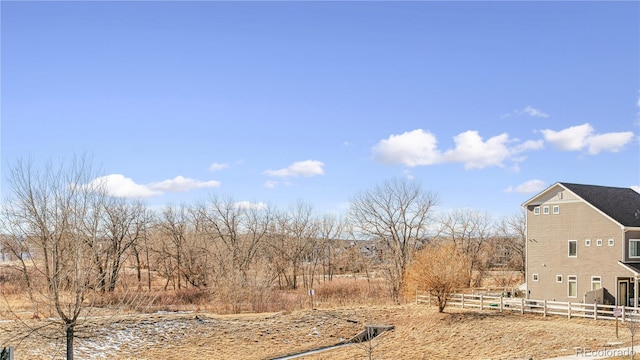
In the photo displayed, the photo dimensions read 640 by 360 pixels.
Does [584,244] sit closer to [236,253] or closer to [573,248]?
[573,248]

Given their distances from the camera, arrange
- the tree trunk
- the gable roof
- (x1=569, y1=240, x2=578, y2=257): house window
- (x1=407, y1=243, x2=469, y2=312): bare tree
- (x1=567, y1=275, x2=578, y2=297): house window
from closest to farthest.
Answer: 1. the tree trunk
2. (x1=407, y1=243, x2=469, y2=312): bare tree
3. the gable roof
4. (x1=567, y1=275, x2=578, y2=297): house window
5. (x1=569, y1=240, x2=578, y2=257): house window

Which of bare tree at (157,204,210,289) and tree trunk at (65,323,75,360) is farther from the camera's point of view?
bare tree at (157,204,210,289)

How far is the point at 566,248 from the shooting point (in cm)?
3294

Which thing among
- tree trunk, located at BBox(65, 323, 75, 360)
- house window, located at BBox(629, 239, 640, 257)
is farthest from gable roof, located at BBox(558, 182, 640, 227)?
tree trunk, located at BBox(65, 323, 75, 360)

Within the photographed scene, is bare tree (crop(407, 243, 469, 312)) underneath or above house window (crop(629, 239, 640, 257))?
underneath

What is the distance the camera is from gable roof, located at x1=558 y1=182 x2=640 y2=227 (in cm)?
3131

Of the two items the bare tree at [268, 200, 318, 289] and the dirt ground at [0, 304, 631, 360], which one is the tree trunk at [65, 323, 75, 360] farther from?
the bare tree at [268, 200, 318, 289]

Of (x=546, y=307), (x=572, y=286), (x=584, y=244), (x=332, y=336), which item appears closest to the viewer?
(x=332, y=336)

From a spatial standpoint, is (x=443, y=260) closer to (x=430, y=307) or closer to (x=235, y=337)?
(x=430, y=307)

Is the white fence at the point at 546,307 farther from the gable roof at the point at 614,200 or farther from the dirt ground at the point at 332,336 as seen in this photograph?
the gable roof at the point at 614,200

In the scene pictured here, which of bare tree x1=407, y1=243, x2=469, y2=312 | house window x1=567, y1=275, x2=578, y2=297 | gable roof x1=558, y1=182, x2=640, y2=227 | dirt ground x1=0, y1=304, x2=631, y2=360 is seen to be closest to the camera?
dirt ground x1=0, y1=304, x2=631, y2=360

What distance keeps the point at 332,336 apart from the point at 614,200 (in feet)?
57.8

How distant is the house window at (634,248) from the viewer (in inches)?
1203

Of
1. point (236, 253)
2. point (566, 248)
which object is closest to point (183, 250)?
point (236, 253)
